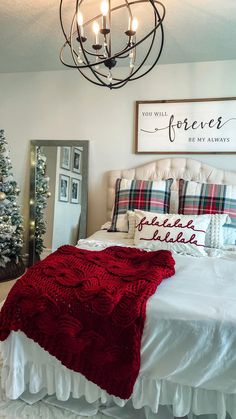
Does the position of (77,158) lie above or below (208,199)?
above

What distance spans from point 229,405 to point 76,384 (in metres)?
0.69

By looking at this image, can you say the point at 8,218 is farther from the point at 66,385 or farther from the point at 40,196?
the point at 66,385

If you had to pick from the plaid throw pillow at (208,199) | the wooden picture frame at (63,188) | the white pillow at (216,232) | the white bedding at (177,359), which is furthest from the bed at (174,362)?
the wooden picture frame at (63,188)

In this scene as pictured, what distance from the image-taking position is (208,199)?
8.50 ft

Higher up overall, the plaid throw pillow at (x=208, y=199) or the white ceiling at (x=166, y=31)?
the white ceiling at (x=166, y=31)

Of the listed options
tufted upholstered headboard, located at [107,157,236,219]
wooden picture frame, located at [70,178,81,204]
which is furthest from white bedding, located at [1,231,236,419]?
wooden picture frame, located at [70,178,81,204]

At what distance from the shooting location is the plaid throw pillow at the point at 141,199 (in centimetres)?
279

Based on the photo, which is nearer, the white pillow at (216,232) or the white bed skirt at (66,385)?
the white bed skirt at (66,385)

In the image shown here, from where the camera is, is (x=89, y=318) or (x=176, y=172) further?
(x=176, y=172)

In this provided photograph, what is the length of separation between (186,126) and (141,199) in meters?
0.95

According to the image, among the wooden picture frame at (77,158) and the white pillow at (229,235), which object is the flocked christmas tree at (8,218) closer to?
the wooden picture frame at (77,158)

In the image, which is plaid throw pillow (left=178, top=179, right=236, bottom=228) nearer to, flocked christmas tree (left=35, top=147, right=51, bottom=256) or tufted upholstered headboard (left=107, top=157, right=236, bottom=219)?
tufted upholstered headboard (left=107, top=157, right=236, bottom=219)

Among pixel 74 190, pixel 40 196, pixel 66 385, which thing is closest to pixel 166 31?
pixel 74 190

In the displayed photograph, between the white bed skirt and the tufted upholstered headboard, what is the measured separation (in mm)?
1930
